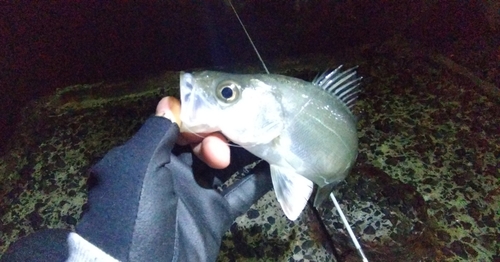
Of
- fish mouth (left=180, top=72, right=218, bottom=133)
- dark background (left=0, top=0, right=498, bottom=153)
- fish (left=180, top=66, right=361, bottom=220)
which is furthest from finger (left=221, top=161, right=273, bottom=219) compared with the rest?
dark background (left=0, top=0, right=498, bottom=153)

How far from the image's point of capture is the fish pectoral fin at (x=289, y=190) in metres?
1.14

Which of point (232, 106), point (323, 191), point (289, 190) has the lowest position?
point (323, 191)

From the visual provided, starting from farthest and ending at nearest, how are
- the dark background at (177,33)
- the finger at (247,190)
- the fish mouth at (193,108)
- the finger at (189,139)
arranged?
1. the dark background at (177,33)
2. the finger at (247,190)
3. the finger at (189,139)
4. the fish mouth at (193,108)

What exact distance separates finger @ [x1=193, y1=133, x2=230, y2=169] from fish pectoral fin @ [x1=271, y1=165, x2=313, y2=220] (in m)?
0.18

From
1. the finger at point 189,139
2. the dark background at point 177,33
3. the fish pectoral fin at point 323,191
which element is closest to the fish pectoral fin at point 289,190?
the fish pectoral fin at point 323,191

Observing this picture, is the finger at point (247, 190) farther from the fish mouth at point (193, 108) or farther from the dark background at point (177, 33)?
the dark background at point (177, 33)

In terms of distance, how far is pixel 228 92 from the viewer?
108cm

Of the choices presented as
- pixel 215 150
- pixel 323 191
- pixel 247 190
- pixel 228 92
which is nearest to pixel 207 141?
pixel 215 150

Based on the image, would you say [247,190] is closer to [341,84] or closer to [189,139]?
[189,139]

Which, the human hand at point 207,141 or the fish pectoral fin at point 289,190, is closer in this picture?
the human hand at point 207,141

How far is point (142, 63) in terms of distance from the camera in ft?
7.33

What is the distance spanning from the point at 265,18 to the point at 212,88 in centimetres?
128

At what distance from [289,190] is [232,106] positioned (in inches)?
12.1

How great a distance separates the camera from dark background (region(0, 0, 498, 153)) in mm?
1899
